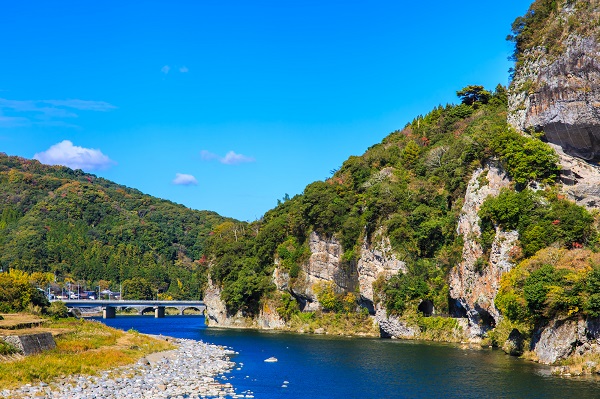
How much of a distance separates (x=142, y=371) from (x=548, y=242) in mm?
37934

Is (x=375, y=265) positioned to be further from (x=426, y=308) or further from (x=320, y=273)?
(x=320, y=273)

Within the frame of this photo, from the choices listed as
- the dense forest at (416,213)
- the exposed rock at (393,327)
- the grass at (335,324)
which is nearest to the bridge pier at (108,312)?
the dense forest at (416,213)

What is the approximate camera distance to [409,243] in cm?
8169

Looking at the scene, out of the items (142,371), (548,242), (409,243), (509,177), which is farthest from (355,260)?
(142,371)

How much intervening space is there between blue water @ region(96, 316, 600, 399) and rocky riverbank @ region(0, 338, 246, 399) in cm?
214

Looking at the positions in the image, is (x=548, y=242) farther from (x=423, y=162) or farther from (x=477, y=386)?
(x=423, y=162)

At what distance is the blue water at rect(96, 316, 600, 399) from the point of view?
39031 millimetres

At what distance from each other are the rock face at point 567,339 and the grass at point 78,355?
112 ft

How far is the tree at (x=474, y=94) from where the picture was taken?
373 ft

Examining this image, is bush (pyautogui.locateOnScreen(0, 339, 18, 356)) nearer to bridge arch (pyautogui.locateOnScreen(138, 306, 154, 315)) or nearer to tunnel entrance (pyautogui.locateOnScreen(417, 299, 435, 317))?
tunnel entrance (pyautogui.locateOnScreen(417, 299, 435, 317))

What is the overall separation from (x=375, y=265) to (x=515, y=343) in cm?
3130

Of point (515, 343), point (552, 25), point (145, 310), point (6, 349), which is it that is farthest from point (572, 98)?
point (145, 310)

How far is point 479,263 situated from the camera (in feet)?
208

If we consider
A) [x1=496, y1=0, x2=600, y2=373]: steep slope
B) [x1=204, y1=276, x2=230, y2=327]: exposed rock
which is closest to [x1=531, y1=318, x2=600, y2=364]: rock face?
[x1=496, y1=0, x2=600, y2=373]: steep slope
